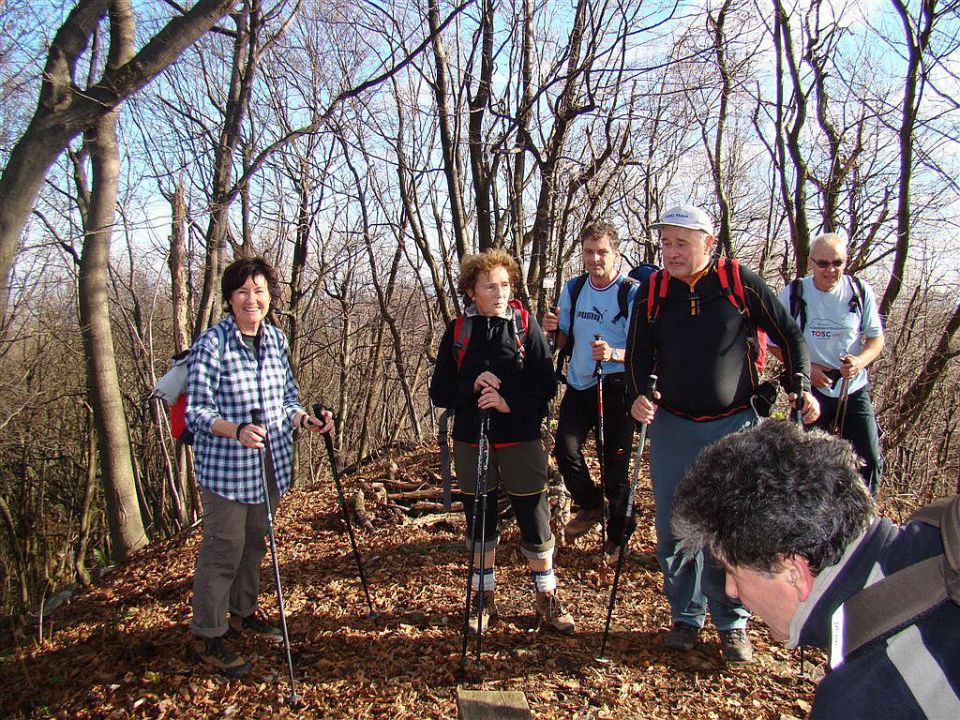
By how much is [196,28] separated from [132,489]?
4.84 meters

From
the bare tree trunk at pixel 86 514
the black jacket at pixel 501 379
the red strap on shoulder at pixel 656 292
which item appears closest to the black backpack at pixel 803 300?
the red strap on shoulder at pixel 656 292

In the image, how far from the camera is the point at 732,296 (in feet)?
11.4

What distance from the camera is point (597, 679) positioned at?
11.7ft

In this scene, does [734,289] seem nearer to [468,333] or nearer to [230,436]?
[468,333]

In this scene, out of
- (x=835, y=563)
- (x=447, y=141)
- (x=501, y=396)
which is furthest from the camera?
(x=447, y=141)

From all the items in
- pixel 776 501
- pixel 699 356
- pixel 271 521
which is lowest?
pixel 271 521

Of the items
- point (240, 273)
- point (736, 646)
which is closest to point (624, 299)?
point (736, 646)

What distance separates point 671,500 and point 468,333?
5.01ft

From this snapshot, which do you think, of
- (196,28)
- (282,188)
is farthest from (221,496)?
(282,188)

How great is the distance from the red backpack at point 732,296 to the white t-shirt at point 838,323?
1.26m

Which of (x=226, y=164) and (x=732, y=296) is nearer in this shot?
(x=732, y=296)

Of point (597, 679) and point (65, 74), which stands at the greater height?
point (65, 74)

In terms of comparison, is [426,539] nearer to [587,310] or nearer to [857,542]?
[587,310]

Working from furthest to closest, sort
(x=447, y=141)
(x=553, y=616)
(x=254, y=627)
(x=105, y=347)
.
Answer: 1. (x=447, y=141)
2. (x=105, y=347)
3. (x=254, y=627)
4. (x=553, y=616)
